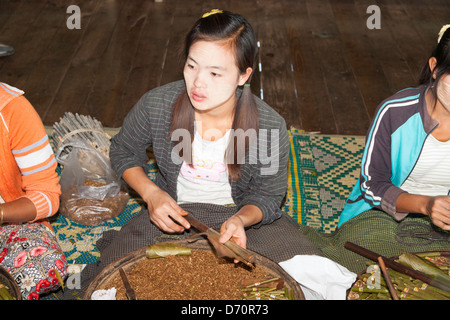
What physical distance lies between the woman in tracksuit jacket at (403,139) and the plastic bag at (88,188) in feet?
3.96

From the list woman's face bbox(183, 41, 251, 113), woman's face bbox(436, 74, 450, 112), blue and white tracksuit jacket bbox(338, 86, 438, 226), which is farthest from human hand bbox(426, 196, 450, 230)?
woman's face bbox(183, 41, 251, 113)

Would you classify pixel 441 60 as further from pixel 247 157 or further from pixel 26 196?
pixel 26 196

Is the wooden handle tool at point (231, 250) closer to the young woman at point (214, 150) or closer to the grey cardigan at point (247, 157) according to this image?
the young woman at point (214, 150)

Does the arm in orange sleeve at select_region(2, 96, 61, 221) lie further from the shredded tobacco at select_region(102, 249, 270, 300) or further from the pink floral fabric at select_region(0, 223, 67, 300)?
the shredded tobacco at select_region(102, 249, 270, 300)

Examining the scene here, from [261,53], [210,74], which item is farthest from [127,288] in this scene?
[261,53]

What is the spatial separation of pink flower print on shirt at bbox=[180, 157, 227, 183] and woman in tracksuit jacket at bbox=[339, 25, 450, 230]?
0.56 m

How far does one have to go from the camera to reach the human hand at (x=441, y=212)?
1757 millimetres

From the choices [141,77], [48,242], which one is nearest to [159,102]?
[48,242]

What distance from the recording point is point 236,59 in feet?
5.72

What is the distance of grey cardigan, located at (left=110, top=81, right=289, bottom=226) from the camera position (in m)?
1.90

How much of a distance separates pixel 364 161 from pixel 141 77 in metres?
2.12

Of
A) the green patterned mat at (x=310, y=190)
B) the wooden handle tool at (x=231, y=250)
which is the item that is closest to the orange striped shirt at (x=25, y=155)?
the green patterned mat at (x=310, y=190)

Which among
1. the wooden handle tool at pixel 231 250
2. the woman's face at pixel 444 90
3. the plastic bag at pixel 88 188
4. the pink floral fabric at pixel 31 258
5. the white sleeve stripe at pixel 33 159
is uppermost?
the woman's face at pixel 444 90

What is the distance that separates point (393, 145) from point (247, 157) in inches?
21.6
